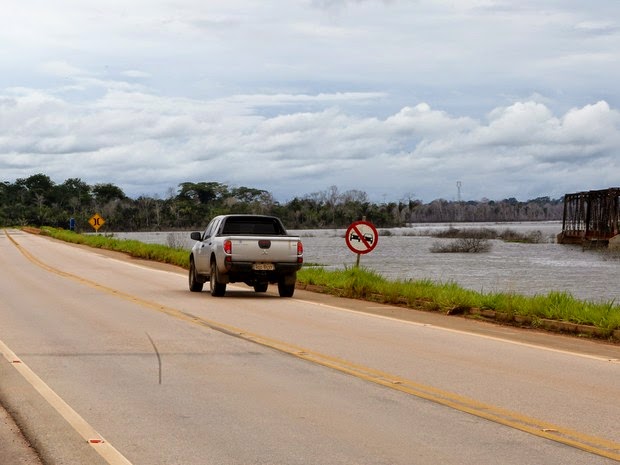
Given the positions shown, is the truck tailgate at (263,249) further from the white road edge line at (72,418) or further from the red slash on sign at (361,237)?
the white road edge line at (72,418)

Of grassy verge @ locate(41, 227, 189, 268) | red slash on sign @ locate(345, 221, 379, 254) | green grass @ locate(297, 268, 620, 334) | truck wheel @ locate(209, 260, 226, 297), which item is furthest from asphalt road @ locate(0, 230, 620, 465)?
grassy verge @ locate(41, 227, 189, 268)

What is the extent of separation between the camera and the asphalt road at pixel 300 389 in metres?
7.34

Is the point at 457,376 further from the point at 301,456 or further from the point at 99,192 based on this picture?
the point at 99,192

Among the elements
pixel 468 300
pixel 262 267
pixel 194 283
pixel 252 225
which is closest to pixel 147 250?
pixel 194 283

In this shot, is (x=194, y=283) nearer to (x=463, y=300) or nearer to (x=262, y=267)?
(x=262, y=267)

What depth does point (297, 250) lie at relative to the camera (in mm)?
22219

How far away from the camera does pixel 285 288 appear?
22.8 m

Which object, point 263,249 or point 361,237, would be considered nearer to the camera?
point 263,249

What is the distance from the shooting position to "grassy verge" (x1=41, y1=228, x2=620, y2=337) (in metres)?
16.2

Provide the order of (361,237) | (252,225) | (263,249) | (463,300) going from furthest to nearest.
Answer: (361,237) < (252,225) < (263,249) < (463,300)

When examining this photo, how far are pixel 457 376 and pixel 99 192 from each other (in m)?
179

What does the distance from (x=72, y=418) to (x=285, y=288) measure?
570 inches

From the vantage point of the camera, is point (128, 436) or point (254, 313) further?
point (254, 313)

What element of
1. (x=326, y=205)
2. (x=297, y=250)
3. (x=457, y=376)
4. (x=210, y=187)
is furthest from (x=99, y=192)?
(x=457, y=376)
